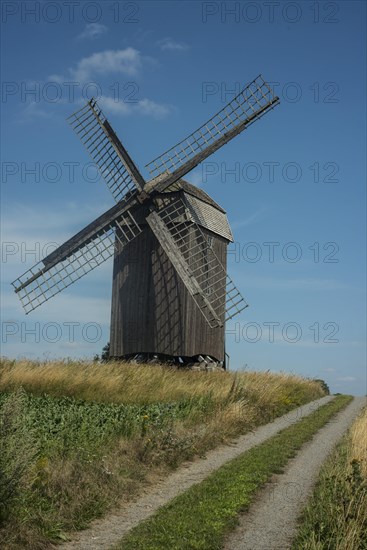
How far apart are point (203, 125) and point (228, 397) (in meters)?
12.4

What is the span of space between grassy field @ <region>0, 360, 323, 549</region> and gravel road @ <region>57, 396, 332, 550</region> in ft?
0.71

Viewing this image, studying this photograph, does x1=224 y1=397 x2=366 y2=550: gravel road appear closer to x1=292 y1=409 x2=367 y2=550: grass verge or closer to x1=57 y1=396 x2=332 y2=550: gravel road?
x1=292 y1=409 x2=367 y2=550: grass verge

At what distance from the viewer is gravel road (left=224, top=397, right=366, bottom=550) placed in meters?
8.52

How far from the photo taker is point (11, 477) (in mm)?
8086

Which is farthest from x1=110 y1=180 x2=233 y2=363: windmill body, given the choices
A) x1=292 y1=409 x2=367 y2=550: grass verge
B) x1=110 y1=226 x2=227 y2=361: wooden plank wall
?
x1=292 y1=409 x2=367 y2=550: grass verge

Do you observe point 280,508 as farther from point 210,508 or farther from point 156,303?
point 156,303

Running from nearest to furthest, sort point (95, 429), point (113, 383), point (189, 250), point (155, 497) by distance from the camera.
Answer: point (155, 497) < point (95, 429) < point (113, 383) < point (189, 250)

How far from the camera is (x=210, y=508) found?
9500 millimetres

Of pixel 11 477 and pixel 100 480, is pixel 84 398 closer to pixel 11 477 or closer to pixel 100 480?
pixel 100 480

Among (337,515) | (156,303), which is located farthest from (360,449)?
(156,303)

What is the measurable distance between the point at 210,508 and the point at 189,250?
1685cm

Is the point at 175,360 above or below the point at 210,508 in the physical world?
above

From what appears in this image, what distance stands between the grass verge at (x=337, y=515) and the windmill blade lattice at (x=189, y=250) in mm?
14628

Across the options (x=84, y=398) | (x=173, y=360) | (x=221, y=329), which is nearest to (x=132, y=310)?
(x=173, y=360)
